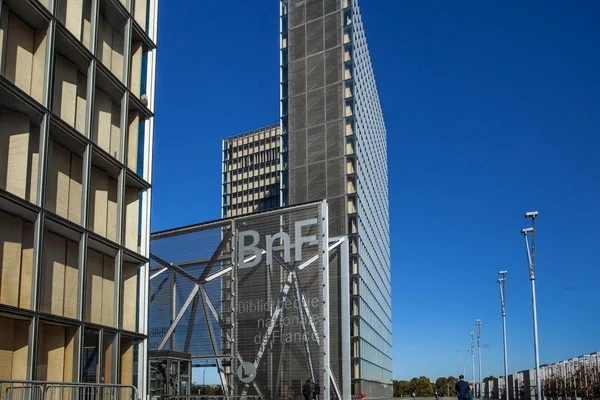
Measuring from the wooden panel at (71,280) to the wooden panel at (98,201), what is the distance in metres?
1.11

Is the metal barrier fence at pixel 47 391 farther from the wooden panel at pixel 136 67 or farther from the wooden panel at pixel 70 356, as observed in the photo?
the wooden panel at pixel 136 67

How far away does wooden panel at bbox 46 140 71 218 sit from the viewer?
1711 cm

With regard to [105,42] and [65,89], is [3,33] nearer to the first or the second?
[65,89]

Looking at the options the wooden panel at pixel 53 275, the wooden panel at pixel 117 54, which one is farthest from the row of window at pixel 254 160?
the wooden panel at pixel 53 275

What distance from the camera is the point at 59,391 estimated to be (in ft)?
46.5

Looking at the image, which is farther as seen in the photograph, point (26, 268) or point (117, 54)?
point (117, 54)

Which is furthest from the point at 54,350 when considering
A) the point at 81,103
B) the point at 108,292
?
the point at 81,103

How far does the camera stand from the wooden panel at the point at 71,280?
56.6ft

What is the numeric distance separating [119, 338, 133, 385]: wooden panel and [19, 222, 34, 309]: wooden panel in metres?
5.20

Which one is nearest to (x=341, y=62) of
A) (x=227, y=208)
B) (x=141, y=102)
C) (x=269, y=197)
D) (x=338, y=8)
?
(x=338, y=8)

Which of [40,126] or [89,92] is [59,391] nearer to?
[40,126]

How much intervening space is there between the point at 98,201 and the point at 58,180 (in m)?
2.13

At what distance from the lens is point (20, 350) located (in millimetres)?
15406

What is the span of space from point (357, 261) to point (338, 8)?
26070 mm
